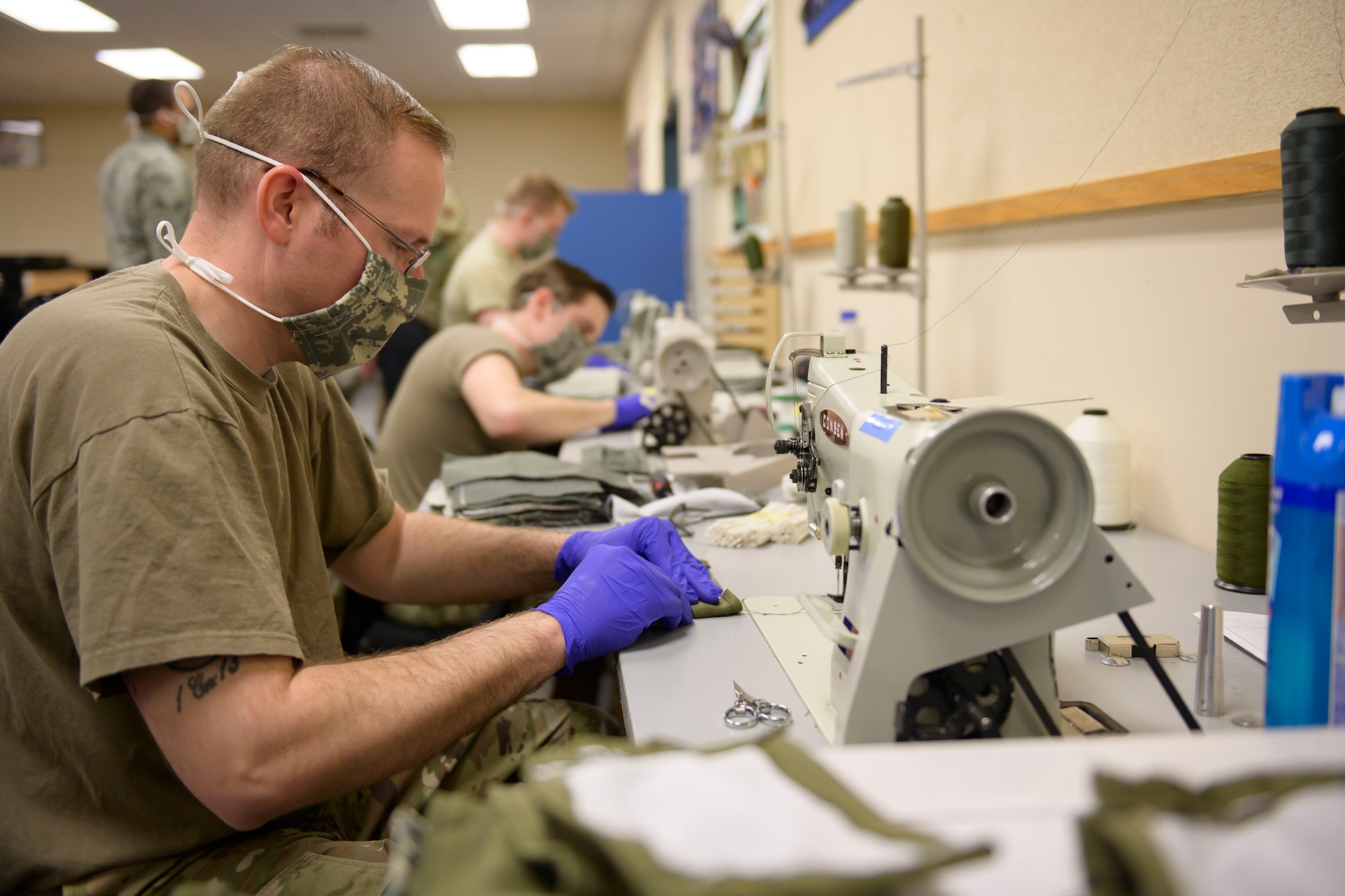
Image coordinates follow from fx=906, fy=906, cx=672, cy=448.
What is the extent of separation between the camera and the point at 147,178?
421 cm

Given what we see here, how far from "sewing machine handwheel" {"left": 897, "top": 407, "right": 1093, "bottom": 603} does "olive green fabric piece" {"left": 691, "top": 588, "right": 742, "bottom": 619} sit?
542mm

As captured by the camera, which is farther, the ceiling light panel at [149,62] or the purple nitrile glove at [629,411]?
the purple nitrile glove at [629,411]

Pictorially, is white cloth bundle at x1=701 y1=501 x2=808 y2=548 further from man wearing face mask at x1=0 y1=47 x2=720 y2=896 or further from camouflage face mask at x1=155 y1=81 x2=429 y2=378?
camouflage face mask at x1=155 y1=81 x2=429 y2=378

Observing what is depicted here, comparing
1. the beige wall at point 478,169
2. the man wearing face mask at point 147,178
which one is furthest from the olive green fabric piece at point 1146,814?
the beige wall at point 478,169

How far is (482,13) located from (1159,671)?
4375 millimetres

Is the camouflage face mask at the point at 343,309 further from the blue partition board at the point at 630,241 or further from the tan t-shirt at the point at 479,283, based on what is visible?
the blue partition board at the point at 630,241

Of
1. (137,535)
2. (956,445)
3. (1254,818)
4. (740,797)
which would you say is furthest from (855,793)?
(137,535)

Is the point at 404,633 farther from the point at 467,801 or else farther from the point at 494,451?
the point at 467,801

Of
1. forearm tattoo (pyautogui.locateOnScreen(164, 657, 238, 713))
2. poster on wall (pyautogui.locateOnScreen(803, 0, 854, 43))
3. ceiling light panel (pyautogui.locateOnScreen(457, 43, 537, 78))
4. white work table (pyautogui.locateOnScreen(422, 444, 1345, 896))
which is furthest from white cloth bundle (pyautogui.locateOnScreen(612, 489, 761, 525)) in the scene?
ceiling light panel (pyautogui.locateOnScreen(457, 43, 537, 78))

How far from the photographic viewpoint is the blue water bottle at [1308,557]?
2.30ft

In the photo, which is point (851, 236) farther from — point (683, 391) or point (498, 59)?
point (498, 59)

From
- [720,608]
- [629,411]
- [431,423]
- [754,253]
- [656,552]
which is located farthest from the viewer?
[754,253]

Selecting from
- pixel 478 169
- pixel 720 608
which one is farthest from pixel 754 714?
pixel 478 169

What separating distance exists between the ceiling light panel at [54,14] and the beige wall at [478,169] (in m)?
4.16
